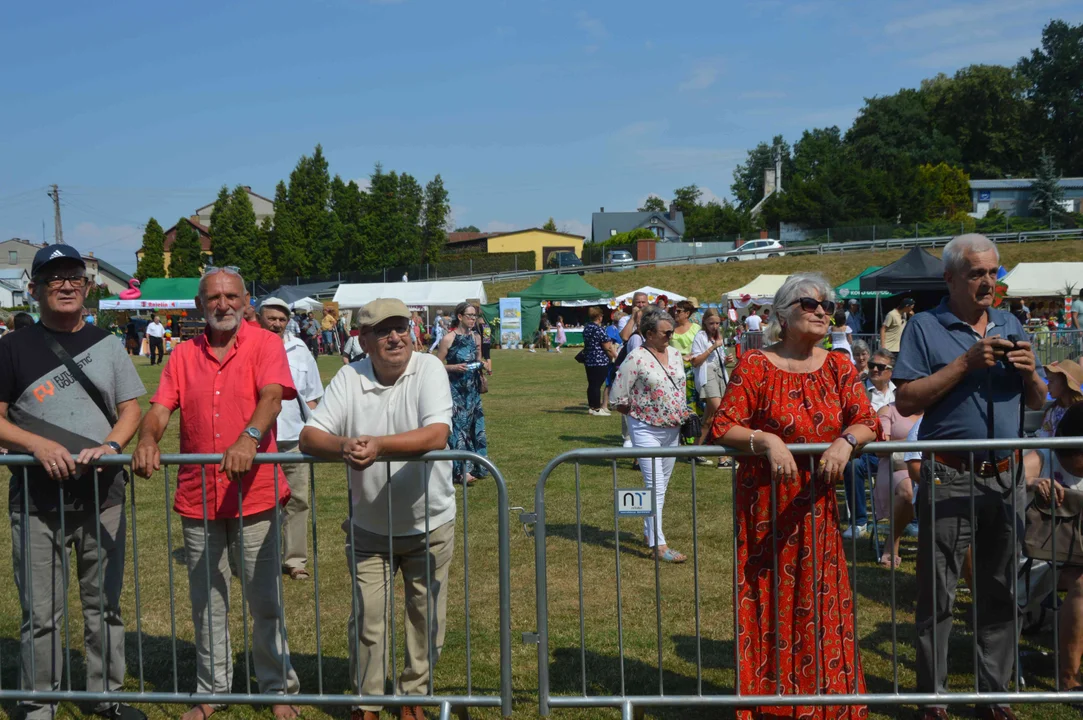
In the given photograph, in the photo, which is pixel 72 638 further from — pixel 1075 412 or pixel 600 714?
pixel 1075 412

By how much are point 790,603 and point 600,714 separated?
3.57 ft

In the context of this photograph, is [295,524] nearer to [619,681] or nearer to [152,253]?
[619,681]

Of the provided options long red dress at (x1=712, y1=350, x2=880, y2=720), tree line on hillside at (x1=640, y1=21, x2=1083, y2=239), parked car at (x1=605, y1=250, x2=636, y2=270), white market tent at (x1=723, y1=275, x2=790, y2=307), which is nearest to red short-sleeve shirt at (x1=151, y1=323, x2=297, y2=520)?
long red dress at (x1=712, y1=350, x2=880, y2=720)

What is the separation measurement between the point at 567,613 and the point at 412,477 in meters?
2.34

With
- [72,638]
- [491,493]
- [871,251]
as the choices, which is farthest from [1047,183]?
[72,638]

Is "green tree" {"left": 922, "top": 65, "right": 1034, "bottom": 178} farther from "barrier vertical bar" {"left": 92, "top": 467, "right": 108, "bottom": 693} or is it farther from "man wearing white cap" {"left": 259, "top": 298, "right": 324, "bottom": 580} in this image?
"barrier vertical bar" {"left": 92, "top": 467, "right": 108, "bottom": 693}

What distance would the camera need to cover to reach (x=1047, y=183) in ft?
232

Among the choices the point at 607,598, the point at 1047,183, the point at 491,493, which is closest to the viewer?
the point at 607,598

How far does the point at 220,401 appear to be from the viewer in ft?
14.5

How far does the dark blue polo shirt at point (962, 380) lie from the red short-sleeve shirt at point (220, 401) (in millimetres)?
2945

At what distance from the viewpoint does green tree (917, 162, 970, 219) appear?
73.2 m

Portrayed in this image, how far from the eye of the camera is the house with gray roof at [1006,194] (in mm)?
78125

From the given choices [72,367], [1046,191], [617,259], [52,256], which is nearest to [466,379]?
[72,367]

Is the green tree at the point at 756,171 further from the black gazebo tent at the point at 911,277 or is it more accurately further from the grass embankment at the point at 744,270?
the black gazebo tent at the point at 911,277
